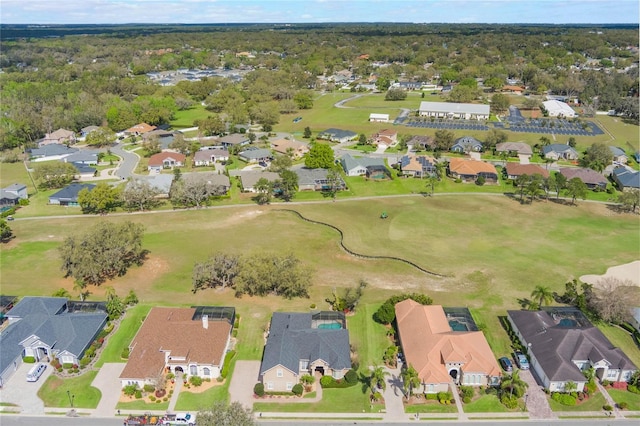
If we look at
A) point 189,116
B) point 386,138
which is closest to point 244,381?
point 386,138

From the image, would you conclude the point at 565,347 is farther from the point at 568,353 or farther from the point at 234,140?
the point at 234,140

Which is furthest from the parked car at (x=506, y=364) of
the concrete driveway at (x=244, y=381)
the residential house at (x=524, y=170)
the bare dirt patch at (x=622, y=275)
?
the residential house at (x=524, y=170)

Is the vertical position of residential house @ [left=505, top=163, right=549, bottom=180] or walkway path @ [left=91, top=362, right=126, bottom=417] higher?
residential house @ [left=505, top=163, right=549, bottom=180]

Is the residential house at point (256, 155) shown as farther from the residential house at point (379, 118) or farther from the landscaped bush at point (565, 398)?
the landscaped bush at point (565, 398)

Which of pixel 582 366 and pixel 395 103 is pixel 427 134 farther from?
pixel 582 366

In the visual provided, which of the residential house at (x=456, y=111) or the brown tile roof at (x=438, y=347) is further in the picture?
the residential house at (x=456, y=111)

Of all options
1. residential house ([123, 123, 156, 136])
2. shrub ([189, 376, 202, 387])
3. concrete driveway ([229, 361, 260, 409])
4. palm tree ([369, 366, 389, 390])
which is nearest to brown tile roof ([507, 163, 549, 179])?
palm tree ([369, 366, 389, 390])

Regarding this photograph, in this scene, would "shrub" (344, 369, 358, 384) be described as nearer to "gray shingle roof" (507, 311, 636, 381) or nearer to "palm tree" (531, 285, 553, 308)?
"gray shingle roof" (507, 311, 636, 381)
